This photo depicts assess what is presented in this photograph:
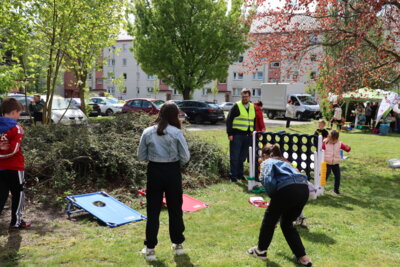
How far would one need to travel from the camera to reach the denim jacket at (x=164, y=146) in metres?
3.82

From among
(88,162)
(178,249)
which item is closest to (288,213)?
(178,249)

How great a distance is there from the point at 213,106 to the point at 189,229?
18508 millimetres

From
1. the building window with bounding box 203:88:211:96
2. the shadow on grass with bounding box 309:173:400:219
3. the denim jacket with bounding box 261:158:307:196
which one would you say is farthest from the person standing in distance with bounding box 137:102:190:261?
the building window with bounding box 203:88:211:96

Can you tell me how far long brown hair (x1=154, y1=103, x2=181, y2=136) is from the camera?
3818mm

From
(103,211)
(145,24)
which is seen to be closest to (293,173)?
(103,211)

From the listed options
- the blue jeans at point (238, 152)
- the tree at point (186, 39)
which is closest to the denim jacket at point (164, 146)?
the blue jeans at point (238, 152)

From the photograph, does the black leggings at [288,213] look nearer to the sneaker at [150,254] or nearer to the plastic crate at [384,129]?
the sneaker at [150,254]

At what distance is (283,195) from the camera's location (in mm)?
3666

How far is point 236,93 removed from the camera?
55.1 m

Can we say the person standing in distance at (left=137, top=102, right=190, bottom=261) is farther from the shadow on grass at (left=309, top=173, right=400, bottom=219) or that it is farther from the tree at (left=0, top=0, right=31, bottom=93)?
the tree at (left=0, top=0, right=31, bottom=93)

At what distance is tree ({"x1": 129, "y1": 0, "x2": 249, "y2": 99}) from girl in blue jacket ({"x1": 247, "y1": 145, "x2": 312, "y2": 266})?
21900 mm

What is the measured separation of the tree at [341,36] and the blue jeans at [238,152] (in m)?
3.86

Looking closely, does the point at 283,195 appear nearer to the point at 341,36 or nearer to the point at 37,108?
the point at 341,36

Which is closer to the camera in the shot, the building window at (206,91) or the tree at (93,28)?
the tree at (93,28)
